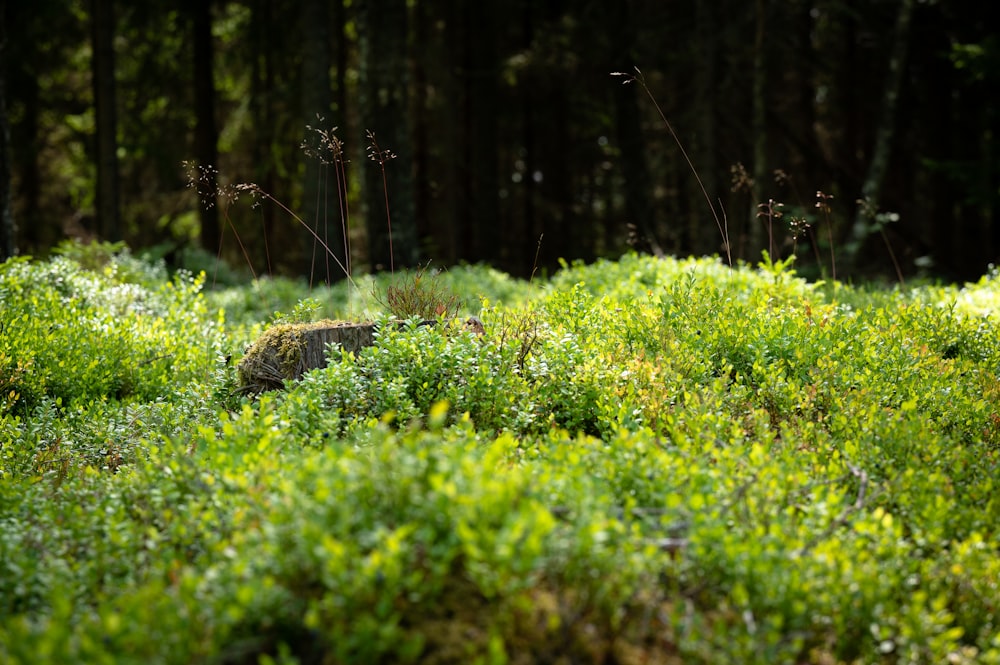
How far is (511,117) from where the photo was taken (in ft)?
71.3

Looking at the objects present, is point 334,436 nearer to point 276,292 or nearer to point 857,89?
point 276,292

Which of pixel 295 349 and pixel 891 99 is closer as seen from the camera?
pixel 295 349

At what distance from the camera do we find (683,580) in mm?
3195

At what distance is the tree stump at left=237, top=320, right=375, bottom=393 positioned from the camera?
5520 mm

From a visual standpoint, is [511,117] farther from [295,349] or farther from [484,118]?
[295,349]

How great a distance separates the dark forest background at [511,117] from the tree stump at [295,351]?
719cm

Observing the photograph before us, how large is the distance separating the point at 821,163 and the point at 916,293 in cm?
1037

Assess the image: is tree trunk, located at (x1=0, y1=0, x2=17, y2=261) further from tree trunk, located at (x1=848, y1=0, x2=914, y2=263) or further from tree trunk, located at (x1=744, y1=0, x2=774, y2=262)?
tree trunk, located at (x1=848, y1=0, x2=914, y2=263)

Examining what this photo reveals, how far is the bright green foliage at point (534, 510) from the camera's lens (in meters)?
2.74

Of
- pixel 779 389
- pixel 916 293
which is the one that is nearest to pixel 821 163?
pixel 916 293

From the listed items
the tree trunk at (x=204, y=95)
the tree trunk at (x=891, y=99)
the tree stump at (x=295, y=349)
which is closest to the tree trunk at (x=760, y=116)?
the tree trunk at (x=891, y=99)

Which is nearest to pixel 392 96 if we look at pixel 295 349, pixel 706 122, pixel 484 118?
pixel 706 122

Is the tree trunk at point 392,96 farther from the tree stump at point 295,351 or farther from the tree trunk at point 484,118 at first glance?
the tree stump at point 295,351

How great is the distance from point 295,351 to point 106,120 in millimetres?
11220
